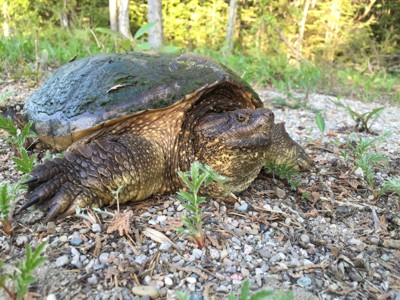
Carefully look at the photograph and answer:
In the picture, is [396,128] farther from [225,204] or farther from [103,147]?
[103,147]

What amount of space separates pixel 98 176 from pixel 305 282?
0.93m

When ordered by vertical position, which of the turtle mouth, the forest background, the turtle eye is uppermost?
the turtle eye

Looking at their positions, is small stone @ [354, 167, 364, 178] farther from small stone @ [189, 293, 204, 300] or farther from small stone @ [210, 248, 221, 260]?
small stone @ [189, 293, 204, 300]

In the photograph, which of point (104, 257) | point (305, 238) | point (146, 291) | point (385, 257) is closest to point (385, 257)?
point (385, 257)

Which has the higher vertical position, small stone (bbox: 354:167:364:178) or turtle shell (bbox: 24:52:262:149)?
turtle shell (bbox: 24:52:262:149)

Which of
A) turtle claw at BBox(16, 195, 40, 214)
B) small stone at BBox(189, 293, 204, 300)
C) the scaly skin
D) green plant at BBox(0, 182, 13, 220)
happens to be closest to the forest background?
the scaly skin

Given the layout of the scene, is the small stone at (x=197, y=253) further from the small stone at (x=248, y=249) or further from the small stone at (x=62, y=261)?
the small stone at (x=62, y=261)

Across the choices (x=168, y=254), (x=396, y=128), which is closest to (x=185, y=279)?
(x=168, y=254)

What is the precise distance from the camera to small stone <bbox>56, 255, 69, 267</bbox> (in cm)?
115

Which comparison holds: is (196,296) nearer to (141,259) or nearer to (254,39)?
(141,259)

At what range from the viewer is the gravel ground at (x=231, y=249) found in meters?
1.13

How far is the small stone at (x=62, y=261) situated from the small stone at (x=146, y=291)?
26 centimetres

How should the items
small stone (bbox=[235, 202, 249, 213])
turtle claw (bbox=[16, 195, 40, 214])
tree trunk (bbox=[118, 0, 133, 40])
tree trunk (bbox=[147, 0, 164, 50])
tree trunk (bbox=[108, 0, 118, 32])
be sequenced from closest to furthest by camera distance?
turtle claw (bbox=[16, 195, 40, 214]), small stone (bbox=[235, 202, 249, 213]), tree trunk (bbox=[147, 0, 164, 50]), tree trunk (bbox=[118, 0, 133, 40]), tree trunk (bbox=[108, 0, 118, 32])

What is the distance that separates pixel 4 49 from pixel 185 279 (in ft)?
12.3
